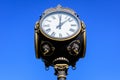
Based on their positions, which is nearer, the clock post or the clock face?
the clock post

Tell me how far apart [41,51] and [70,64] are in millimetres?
781

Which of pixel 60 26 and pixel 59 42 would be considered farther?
pixel 60 26

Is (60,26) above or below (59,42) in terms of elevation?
above

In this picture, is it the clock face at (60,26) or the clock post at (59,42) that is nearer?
the clock post at (59,42)

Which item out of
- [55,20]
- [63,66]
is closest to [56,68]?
[63,66]

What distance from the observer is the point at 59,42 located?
1709 cm

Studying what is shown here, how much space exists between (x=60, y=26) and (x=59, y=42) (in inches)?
21.7

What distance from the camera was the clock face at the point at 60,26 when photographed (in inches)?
678

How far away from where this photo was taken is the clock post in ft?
56.1

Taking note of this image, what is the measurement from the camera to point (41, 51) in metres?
17.2

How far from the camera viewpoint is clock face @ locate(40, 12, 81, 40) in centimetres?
1722

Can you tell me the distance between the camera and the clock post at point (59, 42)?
17094mm

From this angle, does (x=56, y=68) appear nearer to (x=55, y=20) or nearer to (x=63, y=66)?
(x=63, y=66)

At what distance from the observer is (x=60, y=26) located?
1748 cm
